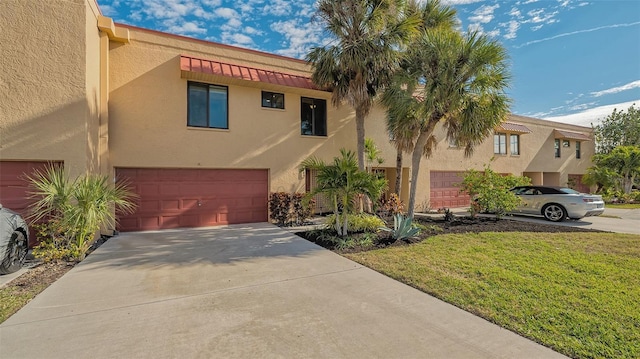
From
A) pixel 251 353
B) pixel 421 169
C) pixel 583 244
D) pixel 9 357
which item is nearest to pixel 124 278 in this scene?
pixel 9 357

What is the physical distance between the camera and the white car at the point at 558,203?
1134cm

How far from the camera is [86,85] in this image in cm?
732

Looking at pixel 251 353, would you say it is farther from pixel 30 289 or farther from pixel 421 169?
pixel 421 169

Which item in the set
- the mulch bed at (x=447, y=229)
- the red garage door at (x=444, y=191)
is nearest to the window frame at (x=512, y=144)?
the red garage door at (x=444, y=191)

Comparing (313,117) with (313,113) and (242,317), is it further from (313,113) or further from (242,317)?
(242,317)

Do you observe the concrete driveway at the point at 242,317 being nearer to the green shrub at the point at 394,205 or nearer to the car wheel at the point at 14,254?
the car wheel at the point at 14,254

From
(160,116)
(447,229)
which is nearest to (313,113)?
(160,116)

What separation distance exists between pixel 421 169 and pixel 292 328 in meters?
13.5

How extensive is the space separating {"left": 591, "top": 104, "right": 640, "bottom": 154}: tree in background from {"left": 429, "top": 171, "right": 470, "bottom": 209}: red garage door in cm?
2091

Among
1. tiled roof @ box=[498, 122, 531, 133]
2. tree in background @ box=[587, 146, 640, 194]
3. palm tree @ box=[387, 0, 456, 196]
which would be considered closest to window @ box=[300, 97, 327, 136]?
palm tree @ box=[387, 0, 456, 196]

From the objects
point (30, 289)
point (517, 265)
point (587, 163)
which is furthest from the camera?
point (587, 163)

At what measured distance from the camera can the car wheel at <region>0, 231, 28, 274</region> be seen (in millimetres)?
5069

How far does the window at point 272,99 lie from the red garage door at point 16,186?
7.13 m

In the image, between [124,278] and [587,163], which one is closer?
[124,278]
